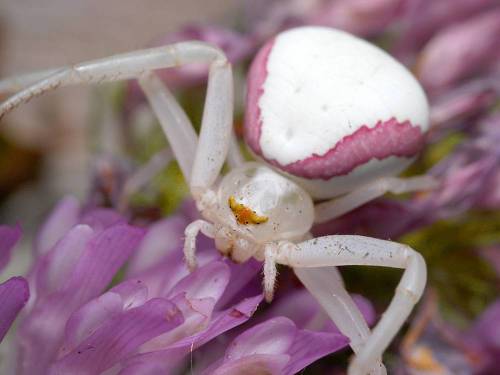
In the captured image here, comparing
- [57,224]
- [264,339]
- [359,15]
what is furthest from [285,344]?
[359,15]

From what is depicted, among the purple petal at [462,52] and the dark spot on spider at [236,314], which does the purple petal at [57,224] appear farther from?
the purple petal at [462,52]

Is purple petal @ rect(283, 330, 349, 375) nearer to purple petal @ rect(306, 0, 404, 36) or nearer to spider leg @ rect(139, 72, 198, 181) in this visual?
spider leg @ rect(139, 72, 198, 181)

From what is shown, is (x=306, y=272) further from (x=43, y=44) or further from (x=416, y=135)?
(x=43, y=44)

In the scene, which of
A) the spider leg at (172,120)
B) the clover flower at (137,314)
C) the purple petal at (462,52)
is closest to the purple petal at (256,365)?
the clover flower at (137,314)

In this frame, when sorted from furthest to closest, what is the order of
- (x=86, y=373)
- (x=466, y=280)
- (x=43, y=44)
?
(x=43, y=44), (x=466, y=280), (x=86, y=373)

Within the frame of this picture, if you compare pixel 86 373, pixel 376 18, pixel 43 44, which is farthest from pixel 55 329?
pixel 43 44

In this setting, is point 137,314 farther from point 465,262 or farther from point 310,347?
point 465,262
